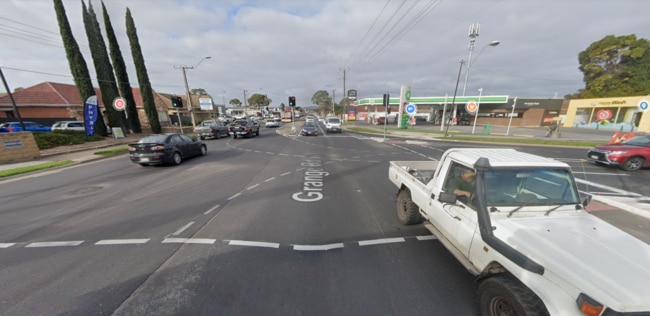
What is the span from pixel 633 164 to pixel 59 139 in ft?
100

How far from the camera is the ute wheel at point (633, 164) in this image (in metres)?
8.49

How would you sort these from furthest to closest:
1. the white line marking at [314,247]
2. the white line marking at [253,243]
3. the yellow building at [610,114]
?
the yellow building at [610,114] → the white line marking at [253,243] → the white line marking at [314,247]

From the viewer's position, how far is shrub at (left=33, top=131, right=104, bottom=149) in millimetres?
14105

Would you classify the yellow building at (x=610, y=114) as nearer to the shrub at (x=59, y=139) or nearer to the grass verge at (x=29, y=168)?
the grass verge at (x=29, y=168)

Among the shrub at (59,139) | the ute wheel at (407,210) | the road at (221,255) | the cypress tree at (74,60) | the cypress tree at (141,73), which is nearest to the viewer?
the road at (221,255)

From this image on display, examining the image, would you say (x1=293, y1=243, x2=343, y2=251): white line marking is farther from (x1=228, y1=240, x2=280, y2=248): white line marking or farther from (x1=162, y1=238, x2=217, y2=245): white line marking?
(x1=162, y1=238, x2=217, y2=245): white line marking

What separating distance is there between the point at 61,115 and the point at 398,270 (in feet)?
135

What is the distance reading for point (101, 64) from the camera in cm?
2150

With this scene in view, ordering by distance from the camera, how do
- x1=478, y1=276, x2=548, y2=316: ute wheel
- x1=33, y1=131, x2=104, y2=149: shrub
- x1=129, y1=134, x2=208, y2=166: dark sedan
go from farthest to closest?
x1=33, y1=131, x2=104, y2=149: shrub < x1=129, y1=134, x2=208, y2=166: dark sedan < x1=478, y1=276, x2=548, y2=316: ute wheel

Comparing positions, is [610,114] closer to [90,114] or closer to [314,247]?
[314,247]

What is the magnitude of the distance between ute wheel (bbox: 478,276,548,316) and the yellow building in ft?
135

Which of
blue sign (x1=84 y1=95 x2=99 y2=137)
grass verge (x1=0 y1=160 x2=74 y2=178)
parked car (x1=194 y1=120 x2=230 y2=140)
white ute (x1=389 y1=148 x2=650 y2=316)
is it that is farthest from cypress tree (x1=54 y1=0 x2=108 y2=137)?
white ute (x1=389 y1=148 x2=650 y2=316)

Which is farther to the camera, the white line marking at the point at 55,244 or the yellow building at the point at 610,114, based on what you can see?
the yellow building at the point at 610,114

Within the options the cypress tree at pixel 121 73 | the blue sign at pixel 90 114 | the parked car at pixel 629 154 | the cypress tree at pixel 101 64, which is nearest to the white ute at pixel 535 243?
the parked car at pixel 629 154
